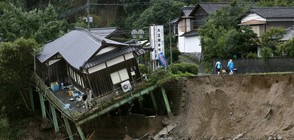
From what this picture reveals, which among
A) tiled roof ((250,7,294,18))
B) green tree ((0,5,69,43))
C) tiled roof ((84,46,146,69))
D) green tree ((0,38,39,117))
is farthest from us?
green tree ((0,5,69,43))

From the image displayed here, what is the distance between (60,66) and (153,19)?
26.4 meters

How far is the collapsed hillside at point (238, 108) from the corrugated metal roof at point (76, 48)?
7.15m

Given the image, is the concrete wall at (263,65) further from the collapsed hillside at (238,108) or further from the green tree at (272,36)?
the collapsed hillside at (238,108)

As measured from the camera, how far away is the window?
1179 inches

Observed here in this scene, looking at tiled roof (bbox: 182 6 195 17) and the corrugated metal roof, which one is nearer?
the corrugated metal roof

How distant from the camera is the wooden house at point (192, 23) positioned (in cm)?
5319

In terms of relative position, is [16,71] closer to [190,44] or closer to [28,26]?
[28,26]

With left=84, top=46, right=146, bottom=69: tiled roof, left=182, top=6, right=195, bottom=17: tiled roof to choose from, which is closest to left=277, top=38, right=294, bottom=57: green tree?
left=84, top=46, right=146, bottom=69: tiled roof

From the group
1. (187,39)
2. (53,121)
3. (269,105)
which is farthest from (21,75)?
(187,39)

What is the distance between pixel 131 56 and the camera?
31016 millimetres

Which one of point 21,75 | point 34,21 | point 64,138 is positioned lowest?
point 64,138

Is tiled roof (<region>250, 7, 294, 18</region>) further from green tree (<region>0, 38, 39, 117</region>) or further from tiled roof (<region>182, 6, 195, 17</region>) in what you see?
green tree (<region>0, 38, 39, 117</region>)

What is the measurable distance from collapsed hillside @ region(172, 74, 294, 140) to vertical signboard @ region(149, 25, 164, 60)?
4736 millimetres

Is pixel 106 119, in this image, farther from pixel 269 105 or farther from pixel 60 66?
pixel 269 105
